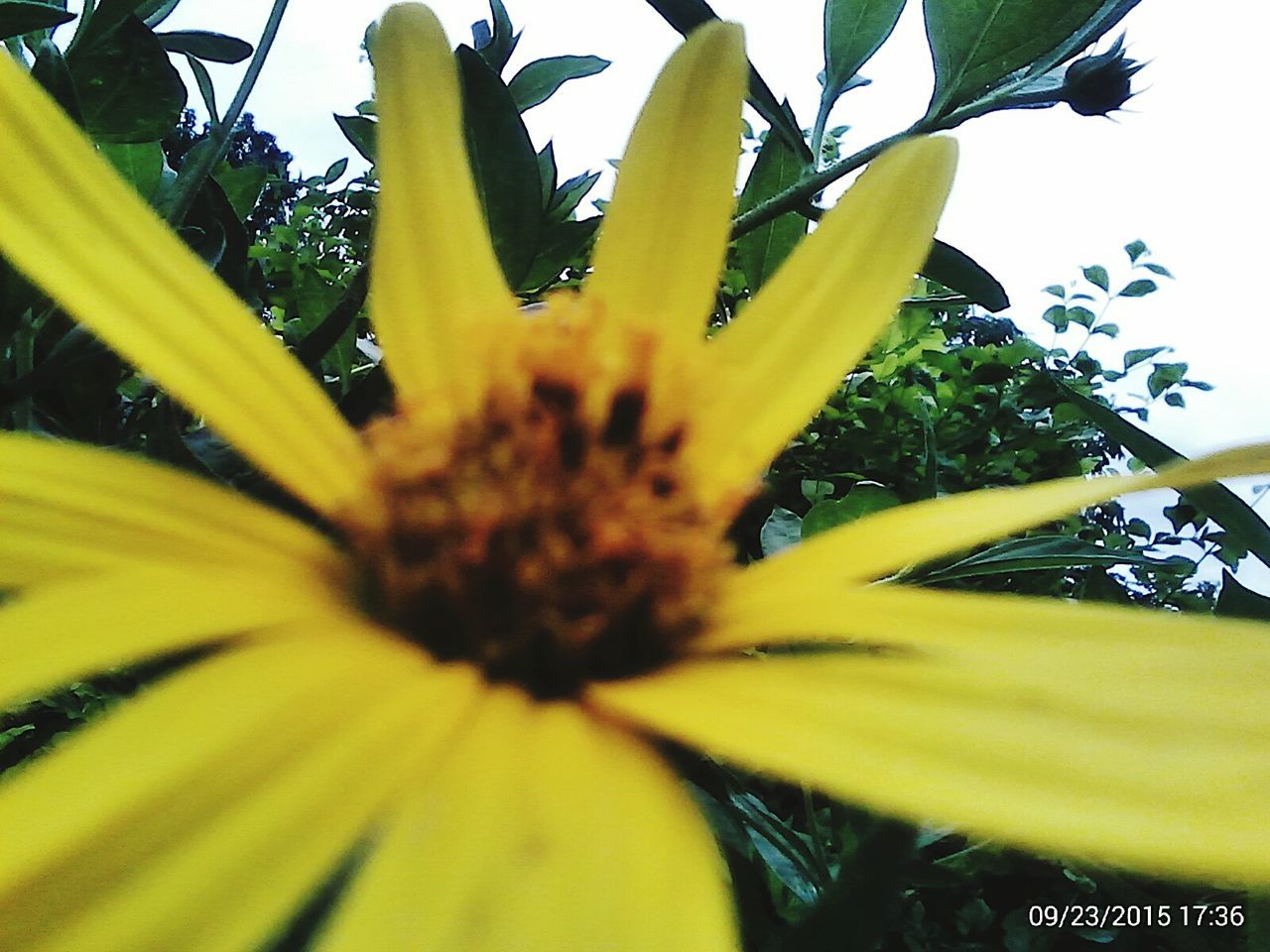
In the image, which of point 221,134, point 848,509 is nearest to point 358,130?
point 221,134

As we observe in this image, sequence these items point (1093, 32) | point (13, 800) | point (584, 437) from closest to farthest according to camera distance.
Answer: point (13, 800) < point (584, 437) < point (1093, 32)

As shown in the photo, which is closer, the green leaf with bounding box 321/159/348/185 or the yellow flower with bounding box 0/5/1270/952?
the yellow flower with bounding box 0/5/1270/952

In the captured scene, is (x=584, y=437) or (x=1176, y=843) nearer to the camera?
(x=1176, y=843)

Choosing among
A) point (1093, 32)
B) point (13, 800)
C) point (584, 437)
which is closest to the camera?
point (13, 800)

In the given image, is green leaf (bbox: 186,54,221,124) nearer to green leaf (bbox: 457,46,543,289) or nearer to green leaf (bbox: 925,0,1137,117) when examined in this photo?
green leaf (bbox: 457,46,543,289)

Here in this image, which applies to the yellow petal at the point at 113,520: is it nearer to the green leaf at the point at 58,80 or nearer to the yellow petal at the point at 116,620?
the yellow petal at the point at 116,620

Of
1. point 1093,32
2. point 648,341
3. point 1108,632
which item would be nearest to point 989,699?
point 1108,632

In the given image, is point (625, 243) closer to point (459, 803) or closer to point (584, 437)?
point (584, 437)

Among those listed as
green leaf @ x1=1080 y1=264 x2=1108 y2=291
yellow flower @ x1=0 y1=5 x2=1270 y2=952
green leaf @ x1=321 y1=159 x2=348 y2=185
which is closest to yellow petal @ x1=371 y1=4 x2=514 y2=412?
yellow flower @ x1=0 y1=5 x2=1270 y2=952
